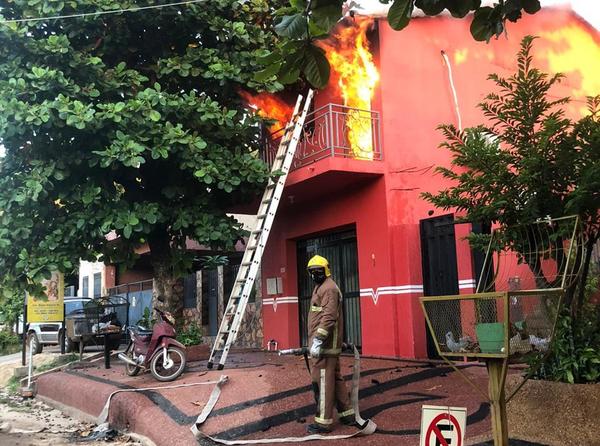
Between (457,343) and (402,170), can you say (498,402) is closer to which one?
(457,343)

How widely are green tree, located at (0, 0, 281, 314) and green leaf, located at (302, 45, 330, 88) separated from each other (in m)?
5.67

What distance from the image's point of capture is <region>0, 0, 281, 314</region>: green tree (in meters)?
8.97

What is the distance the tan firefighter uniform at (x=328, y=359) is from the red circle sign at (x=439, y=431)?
233 centimetres

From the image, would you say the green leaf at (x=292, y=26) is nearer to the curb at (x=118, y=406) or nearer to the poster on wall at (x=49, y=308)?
the curb at (x=118, y=406)

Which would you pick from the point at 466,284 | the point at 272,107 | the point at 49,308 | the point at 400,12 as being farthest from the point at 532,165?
the point at 49,308

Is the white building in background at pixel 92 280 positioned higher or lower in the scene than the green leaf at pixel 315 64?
lower

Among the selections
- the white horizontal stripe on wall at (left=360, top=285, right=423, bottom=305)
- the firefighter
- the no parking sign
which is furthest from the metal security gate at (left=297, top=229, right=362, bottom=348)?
the no parking sign

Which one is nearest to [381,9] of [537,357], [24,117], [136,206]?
[136,206]

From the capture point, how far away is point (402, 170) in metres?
10.6

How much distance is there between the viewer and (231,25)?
10523 millimetres

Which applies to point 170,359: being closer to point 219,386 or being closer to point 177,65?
point 219,386

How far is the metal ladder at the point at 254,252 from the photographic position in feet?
30.2

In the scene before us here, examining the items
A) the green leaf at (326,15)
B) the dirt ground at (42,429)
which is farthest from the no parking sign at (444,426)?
the dirt ground at (42,429)

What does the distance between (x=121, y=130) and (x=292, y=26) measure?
723 centimetres
